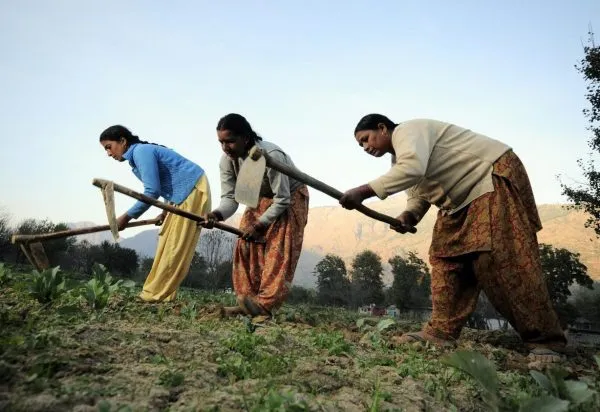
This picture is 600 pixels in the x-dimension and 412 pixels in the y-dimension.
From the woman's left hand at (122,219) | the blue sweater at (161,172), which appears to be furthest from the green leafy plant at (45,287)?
the blue sweater at (161,172)

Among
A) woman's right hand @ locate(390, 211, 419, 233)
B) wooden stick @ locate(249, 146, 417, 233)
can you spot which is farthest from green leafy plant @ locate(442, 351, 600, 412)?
woman's right hand @ locate(390, 211, 419, 233)

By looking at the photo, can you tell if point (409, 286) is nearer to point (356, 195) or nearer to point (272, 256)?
point (272, 256)

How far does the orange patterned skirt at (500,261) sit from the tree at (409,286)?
99.3 ft

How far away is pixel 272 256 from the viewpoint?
152 inches

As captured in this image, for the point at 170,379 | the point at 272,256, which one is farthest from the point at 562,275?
the point at 170,379

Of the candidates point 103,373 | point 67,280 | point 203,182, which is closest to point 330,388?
point 103,373

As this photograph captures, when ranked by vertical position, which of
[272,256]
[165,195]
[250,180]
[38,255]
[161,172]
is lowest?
[38,255]

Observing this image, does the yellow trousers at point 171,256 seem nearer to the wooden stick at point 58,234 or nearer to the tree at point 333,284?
the wooden stick at point 58,234

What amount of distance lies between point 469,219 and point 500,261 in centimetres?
37

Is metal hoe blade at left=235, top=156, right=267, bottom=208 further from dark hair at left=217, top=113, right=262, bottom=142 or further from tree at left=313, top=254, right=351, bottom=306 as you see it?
tree at left=313, top=254, right=351, bottom=306

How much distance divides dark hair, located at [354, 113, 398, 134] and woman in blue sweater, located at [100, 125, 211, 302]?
2205 mm

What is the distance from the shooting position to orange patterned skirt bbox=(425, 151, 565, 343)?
2.88m

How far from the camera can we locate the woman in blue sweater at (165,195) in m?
4.41

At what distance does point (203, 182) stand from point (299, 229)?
1475mm
